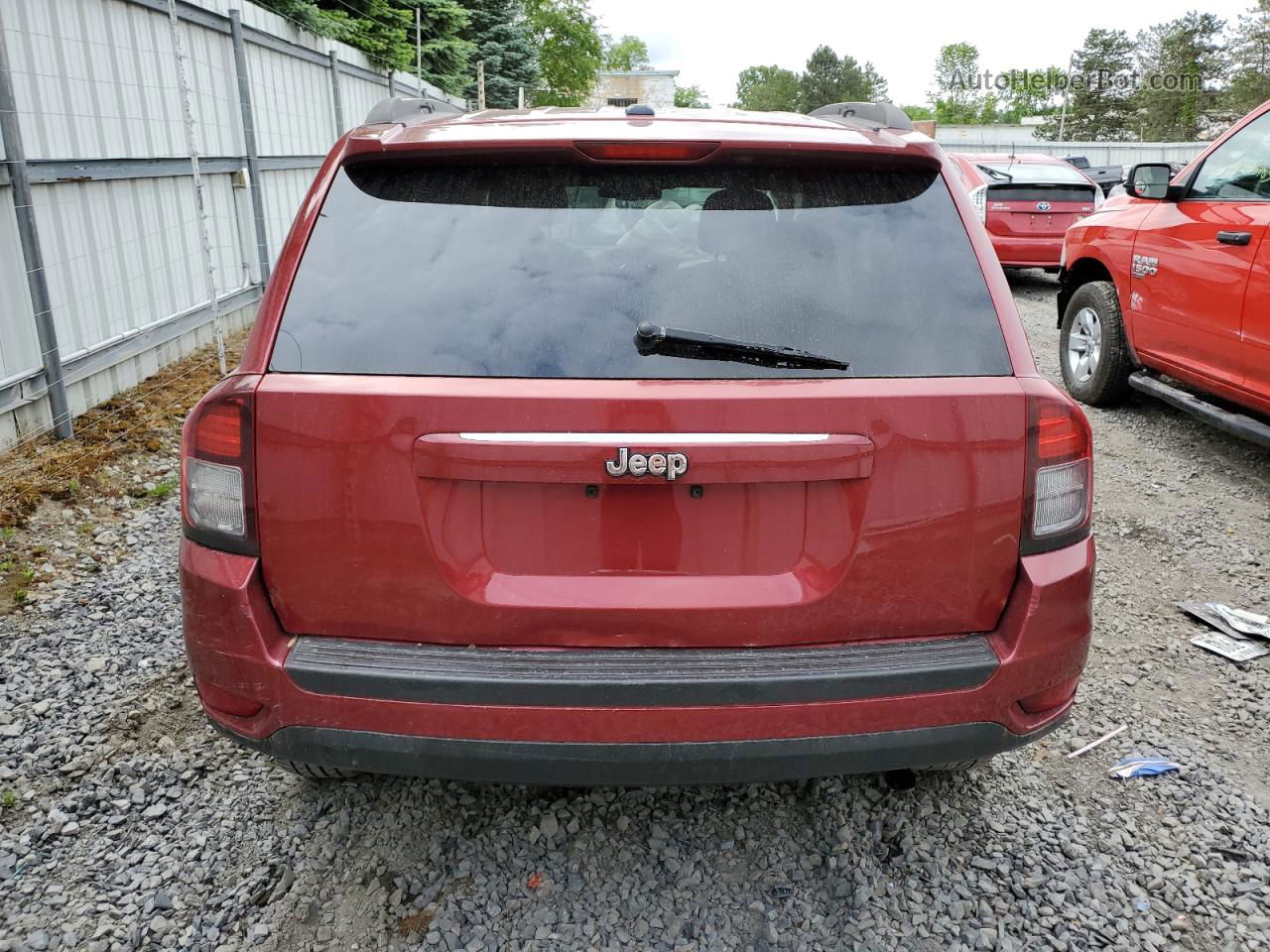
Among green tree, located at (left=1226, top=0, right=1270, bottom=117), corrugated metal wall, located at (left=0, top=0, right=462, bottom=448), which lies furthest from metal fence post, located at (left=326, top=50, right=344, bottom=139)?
green tree, located at (left=1226, top=0, right=1270, bottom=117)

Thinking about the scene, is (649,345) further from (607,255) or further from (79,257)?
(79,257)

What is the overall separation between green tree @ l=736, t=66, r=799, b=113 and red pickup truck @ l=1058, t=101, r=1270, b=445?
11538cm

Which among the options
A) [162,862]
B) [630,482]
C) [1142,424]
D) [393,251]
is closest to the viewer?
[630,482]

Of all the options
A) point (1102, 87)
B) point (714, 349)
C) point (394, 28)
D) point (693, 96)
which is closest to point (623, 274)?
point (714, 349)

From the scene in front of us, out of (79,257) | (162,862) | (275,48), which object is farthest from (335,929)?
(275,48)

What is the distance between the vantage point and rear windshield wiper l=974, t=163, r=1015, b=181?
12159 millimetres

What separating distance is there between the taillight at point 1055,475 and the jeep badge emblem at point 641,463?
0.76 m

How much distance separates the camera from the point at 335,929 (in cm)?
226

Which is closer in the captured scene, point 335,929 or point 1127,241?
point 335,929

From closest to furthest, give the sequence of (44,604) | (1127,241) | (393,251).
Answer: (393,251), (44,604), (1127,241)

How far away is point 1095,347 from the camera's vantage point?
6.68 m

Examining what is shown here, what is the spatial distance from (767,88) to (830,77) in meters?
31.3

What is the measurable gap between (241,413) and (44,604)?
2559 millimetres

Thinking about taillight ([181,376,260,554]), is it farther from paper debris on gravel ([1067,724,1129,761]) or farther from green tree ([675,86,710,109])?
green tree ([675,86,710,109])
